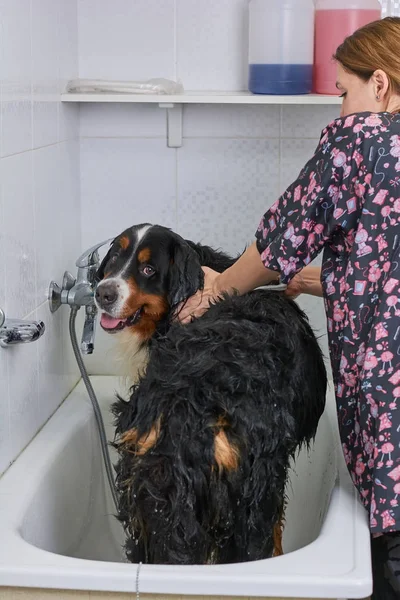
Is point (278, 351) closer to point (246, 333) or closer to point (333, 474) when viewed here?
point (246, 333)

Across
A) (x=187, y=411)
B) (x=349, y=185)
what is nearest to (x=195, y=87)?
(x=349, y=185)

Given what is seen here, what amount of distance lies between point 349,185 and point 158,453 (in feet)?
1.96

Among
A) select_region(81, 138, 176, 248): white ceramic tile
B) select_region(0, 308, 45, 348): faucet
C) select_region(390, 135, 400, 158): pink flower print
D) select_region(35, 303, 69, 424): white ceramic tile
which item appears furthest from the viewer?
select_region(81, 138, 176, 248): white ceramic tile

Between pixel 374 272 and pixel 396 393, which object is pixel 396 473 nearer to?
pixel 396 393

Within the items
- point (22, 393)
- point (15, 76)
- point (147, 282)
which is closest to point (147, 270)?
point (147, 282)

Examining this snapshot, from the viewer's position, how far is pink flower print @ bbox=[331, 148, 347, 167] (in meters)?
1.60

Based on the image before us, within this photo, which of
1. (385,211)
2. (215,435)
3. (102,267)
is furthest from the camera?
(102,267)

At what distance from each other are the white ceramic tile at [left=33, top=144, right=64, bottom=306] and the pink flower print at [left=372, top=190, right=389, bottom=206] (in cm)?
89

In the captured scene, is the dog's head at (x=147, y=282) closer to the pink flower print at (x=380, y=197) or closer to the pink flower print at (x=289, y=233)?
the pink flower print at (x=289, y=233)

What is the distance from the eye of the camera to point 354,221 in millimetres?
1623

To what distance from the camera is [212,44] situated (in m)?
2.59

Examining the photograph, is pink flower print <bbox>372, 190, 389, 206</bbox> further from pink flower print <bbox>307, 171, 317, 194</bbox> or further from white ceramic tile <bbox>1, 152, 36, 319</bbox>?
white ceramic tile <bbox>1, 152, 36, 319</bbox>

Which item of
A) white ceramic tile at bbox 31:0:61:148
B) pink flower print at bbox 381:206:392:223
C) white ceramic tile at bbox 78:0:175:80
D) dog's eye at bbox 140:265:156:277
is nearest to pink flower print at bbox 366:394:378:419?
pink flower print at bbox 381:206:392:223

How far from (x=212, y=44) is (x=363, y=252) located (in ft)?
4.01
